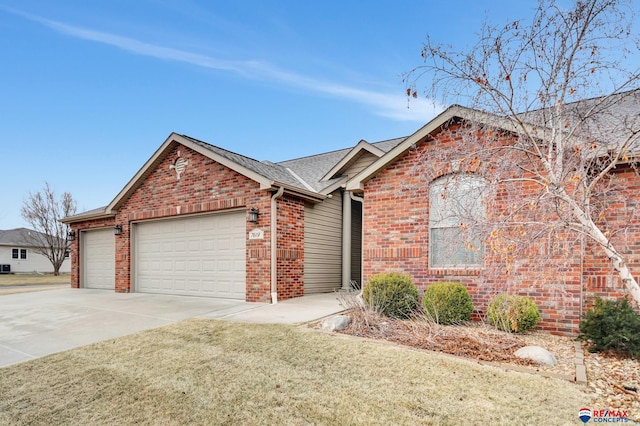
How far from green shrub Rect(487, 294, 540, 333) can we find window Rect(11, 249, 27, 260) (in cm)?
4666

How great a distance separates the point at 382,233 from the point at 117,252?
10.5 metres

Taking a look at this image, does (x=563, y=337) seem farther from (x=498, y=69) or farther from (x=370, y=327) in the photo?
(x=498, y=69)

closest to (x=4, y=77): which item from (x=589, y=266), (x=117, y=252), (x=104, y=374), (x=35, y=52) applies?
(x=35, y=52)

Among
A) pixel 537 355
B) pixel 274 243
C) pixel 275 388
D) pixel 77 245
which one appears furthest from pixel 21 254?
pixel 537 355

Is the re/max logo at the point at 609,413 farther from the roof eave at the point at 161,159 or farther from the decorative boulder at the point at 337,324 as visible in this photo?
the roof eave at the point at 161,159

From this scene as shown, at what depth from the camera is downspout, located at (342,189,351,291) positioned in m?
12.0

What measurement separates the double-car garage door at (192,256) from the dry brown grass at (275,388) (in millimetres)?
4924

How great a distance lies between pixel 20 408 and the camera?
4.04 meters

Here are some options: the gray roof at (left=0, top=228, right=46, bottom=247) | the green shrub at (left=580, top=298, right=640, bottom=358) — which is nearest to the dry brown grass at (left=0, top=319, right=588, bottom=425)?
the green shrub at (left=580, top=298, right=640, bottom=358)

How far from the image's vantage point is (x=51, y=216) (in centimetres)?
3303

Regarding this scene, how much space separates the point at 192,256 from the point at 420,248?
23.7ft

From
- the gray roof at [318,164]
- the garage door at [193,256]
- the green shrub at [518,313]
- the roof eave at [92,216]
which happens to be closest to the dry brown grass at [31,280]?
the roof eave at [92,216]

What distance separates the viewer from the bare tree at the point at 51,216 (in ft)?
107

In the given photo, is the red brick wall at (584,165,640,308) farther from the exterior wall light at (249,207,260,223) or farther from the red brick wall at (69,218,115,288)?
the red brick wall at (69,218,115,288)
